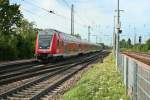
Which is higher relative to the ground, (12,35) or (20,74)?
(12,35)

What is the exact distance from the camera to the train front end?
4394 cm

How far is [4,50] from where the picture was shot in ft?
174

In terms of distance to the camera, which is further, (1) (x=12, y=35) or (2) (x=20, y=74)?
(1) (x=12, y=35)

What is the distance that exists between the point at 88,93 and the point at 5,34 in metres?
43.3

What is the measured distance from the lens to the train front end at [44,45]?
43.9m

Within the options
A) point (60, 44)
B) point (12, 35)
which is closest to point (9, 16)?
point (12, 35)

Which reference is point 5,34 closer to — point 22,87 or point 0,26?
point 0,26

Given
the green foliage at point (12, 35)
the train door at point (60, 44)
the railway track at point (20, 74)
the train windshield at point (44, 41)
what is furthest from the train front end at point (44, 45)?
the green foliage at point (12, 35)

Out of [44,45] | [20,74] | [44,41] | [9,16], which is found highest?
[9,16]

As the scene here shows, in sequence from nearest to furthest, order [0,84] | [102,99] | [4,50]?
[102,99] → [0,84] → [4,50]

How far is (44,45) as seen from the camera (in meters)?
44.4

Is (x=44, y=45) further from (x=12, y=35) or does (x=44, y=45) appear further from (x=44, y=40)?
(x=12, y=35)

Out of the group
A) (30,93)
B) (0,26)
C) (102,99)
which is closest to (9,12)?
(0,26)

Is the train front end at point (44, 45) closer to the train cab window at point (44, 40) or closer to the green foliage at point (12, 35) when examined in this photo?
the train cab window at point (44, 40)
